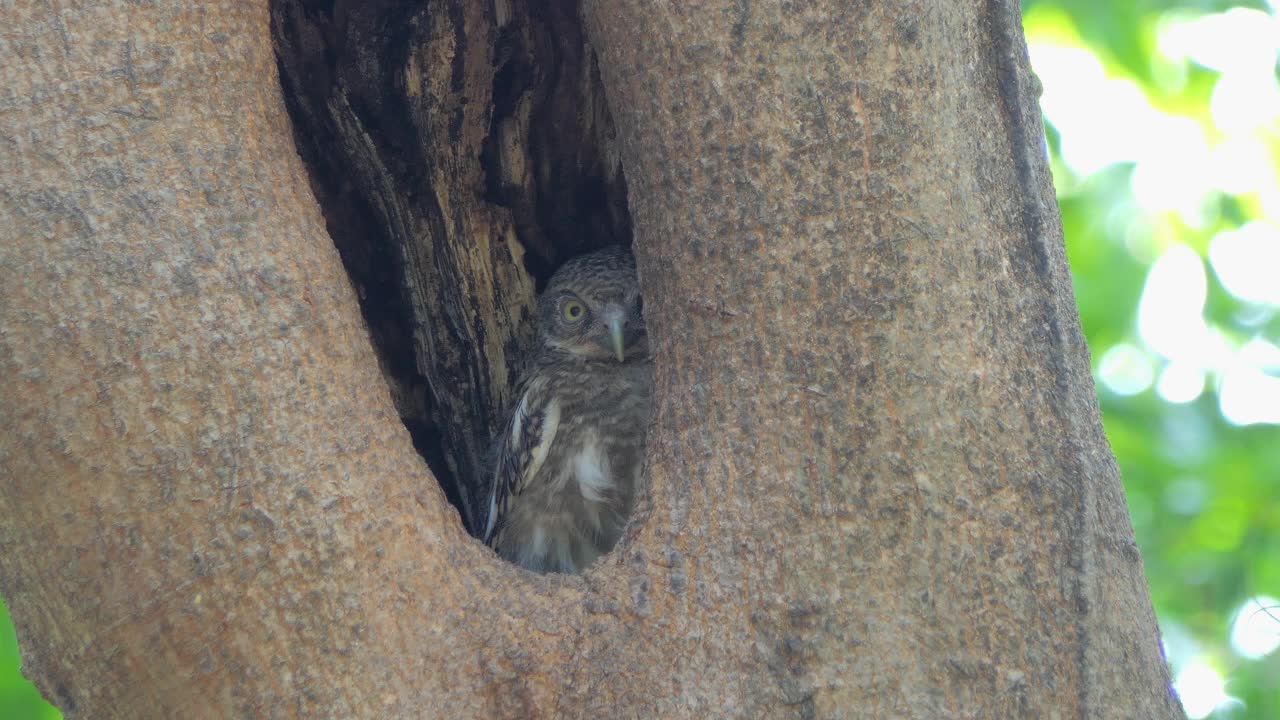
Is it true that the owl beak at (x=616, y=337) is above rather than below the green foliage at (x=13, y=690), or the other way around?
above

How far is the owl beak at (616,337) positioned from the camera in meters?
3.72

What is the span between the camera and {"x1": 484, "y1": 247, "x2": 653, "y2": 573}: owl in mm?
3395

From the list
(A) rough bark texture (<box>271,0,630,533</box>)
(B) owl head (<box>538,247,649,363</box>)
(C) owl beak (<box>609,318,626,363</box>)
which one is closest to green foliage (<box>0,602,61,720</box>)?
(A) rough bark texture (<box>271,0,630,533</box>)

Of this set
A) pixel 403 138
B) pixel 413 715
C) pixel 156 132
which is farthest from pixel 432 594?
pixel 403 138

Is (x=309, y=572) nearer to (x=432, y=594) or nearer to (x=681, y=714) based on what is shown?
(x=432, y=594)

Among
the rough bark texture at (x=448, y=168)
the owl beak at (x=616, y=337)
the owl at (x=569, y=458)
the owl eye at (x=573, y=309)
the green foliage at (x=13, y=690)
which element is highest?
the rough bark texture at (x=448, y=168)

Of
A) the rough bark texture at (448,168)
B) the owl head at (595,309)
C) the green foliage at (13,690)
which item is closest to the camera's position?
the rough bark texture at (448,168)

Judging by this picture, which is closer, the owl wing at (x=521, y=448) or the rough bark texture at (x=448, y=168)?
the rough bark texture at (x=448, y=168)

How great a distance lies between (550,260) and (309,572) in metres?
1.87

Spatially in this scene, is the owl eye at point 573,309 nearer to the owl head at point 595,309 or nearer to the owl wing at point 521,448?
the owl head at point 595,309

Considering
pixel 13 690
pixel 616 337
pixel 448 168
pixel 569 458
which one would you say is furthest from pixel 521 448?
pixel 13 690

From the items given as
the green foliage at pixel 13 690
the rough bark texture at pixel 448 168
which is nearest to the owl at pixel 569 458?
the rough bark texture at pixel 448 168

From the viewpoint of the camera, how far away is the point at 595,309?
145 inches

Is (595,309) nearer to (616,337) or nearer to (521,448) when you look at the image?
(616,337)
